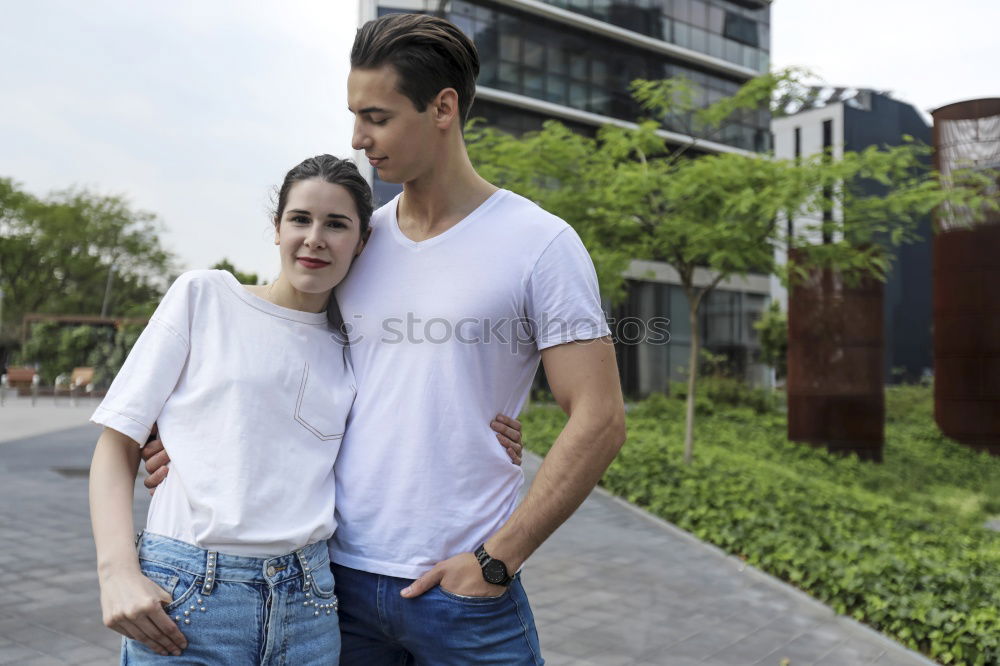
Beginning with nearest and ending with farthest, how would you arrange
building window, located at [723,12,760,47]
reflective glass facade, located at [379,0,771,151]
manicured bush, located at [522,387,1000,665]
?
manicured bush, located at [522,387,1000,665], reflective glass facade, located at [379,0,771,151], building window, located at [723,12,760,47]

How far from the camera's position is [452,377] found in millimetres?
1612

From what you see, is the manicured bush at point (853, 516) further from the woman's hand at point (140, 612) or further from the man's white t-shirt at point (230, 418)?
the woman's hand at point (140, 612)

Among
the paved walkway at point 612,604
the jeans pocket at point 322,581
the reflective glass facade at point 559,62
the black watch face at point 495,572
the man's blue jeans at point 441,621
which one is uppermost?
the reflective glass facade at point 559,62

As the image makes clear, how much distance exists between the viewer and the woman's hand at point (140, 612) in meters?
1.40

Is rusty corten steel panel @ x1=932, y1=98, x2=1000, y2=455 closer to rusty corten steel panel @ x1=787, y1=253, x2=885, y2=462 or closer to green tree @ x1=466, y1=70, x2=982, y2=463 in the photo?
rusty corten steel panel @ x1=787, y1=253, x2=885, y2=462

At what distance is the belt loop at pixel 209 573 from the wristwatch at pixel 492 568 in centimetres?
46

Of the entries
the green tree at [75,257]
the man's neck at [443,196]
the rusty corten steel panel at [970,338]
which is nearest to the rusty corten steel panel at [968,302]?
the rusty corten steel panel at [970,338]

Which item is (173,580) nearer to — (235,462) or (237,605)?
(237,605)

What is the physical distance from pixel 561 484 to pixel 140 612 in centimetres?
73

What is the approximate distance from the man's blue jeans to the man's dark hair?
36.2 inches

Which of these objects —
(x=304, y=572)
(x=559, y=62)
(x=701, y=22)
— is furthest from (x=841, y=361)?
(x=701, y=22)

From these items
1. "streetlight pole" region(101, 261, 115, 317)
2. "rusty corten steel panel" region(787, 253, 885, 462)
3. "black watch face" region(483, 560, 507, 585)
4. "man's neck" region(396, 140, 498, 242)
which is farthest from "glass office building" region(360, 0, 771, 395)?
"black watch face" region(483, 560, 507, 585)

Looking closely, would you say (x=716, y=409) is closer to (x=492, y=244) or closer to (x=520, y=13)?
(x=520, y=13)

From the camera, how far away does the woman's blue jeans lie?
1.47m
